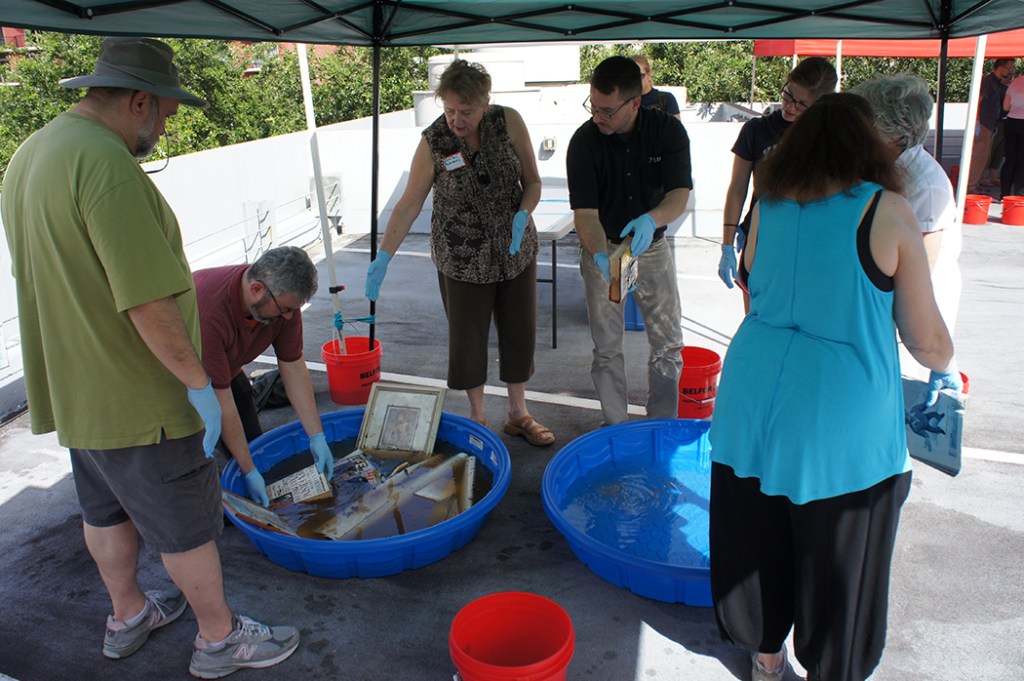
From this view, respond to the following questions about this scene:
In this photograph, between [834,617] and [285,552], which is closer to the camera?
[834,617]

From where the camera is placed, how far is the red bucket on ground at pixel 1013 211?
7473 mm

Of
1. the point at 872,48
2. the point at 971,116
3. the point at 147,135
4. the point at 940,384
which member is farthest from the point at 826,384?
the point at 872,48

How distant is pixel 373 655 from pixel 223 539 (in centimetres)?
97

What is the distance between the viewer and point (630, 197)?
10.7ft

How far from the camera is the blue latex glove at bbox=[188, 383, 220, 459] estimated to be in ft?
6.73

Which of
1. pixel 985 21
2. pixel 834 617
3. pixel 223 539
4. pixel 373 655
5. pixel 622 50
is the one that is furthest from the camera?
pixel 622 50

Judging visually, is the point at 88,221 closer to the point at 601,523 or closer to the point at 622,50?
the point at 601,523

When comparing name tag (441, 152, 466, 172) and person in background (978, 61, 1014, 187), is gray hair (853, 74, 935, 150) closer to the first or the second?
name tag (441, 152, 466, 172)

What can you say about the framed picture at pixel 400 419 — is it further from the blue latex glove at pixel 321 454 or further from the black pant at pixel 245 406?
the black pant at pixel 245 406

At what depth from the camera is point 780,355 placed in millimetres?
1804

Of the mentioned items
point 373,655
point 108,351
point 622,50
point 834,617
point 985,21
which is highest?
point 622,50

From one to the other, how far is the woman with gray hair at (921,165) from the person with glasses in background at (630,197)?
32.8 inches

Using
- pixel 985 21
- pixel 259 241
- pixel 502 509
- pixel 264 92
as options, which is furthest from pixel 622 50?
pixel 502 509

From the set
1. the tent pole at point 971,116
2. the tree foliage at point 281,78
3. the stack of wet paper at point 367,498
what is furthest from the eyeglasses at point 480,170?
the tree foliage at point 281,78
